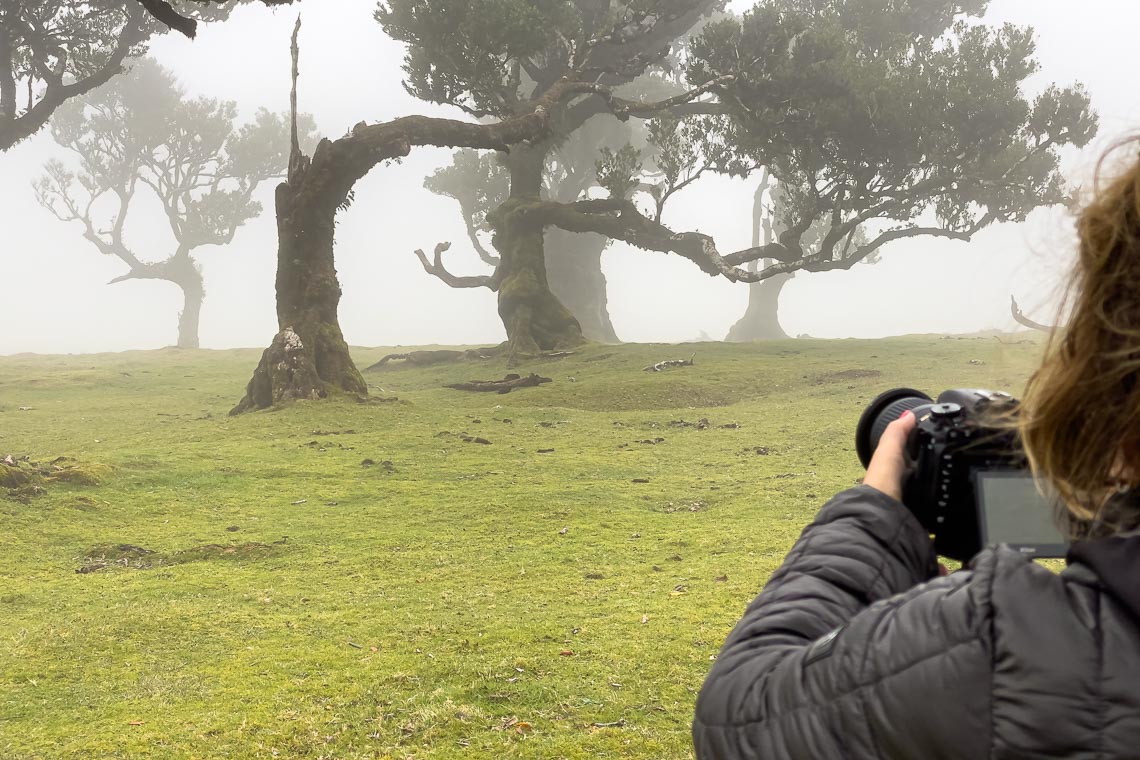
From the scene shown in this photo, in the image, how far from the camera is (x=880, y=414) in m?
1.81

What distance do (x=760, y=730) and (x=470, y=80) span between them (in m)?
26.0

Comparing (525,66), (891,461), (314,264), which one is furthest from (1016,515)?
(525,66)

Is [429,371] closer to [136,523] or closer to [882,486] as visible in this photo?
[136,523]

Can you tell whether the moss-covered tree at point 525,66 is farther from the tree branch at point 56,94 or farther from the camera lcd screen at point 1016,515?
the camera lcd screen at point 1016,515

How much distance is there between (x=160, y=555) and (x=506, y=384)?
12613 millimetres

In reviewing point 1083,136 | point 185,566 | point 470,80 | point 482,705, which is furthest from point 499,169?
point 482,705

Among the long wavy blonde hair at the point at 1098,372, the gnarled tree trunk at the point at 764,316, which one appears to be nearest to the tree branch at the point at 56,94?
Answer: the long wavy blonde hair at the point at 1098,372

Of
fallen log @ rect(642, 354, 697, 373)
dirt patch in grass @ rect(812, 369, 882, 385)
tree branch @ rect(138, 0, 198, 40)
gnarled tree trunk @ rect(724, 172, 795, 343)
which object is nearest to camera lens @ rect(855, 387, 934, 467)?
tree branch @ rect(138, 0, 198, 40)

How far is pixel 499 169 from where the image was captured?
43812 millimetres

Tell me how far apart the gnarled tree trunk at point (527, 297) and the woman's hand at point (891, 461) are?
22.8m

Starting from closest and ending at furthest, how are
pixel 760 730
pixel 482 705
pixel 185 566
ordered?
pixel 760 730 → pixel 482 705 → pixel 185 566

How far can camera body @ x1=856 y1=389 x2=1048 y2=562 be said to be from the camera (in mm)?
1506

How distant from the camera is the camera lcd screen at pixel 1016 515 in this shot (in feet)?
4.96

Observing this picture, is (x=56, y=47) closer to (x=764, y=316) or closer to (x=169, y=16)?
(x=169, y=16)
